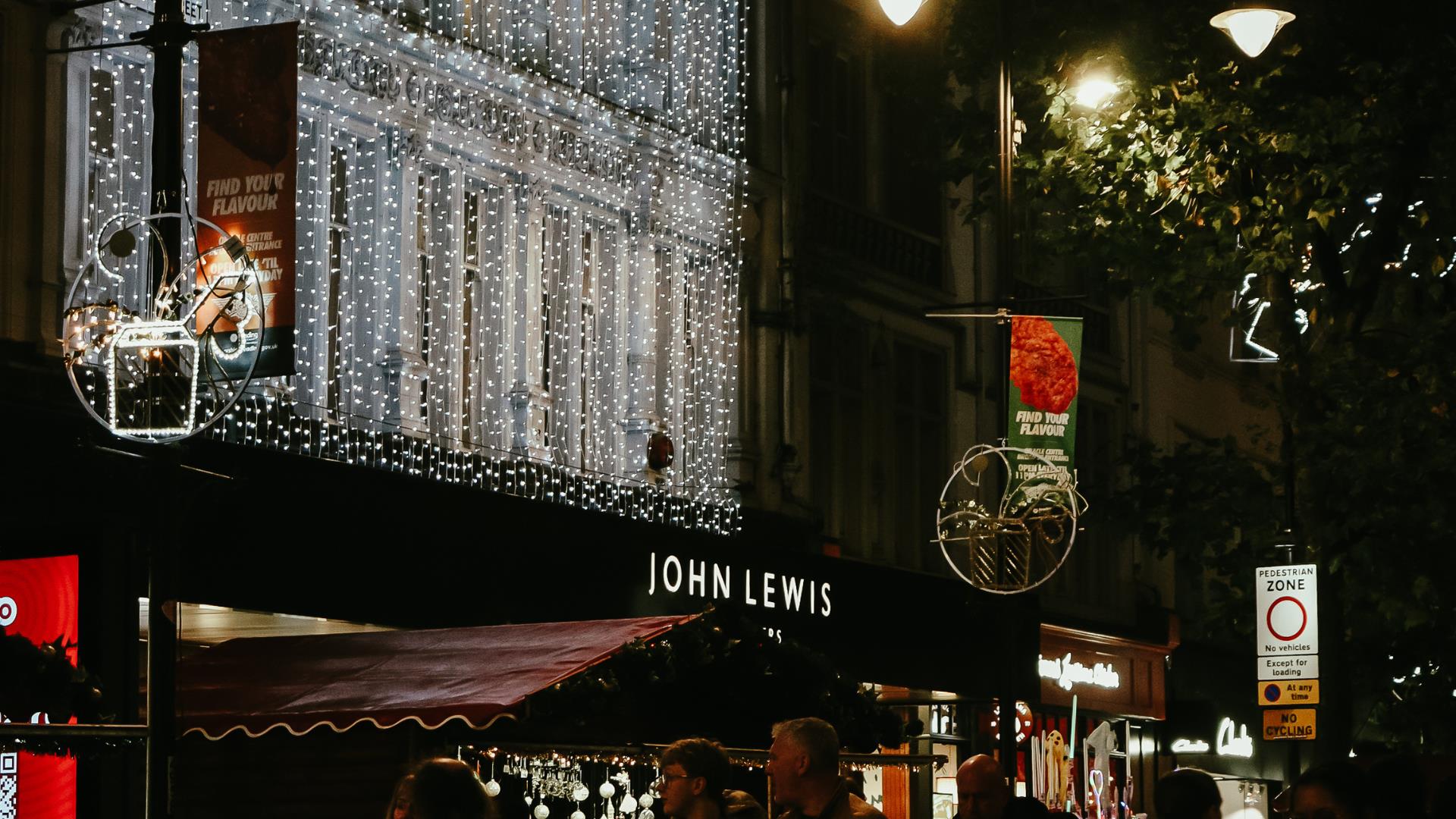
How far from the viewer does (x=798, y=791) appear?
8.34 m

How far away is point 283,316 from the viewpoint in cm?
1420

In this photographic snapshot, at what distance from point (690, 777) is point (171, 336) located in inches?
165

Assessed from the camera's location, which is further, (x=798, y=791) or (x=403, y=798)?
(x=798, y=791)

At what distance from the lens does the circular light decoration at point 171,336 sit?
36.3ft

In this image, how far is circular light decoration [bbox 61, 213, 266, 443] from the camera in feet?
36.3

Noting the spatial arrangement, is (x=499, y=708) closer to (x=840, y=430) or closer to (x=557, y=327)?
(x=557, y=327)

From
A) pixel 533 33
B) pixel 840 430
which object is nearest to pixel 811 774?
pixel 533 33

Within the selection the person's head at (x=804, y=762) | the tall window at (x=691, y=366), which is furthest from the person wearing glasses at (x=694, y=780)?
the tall window at (x=691, y=366)

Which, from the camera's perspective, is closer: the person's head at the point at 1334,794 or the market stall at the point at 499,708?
the person's head at the point at 1334,794

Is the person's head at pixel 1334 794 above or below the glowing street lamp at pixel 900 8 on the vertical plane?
below

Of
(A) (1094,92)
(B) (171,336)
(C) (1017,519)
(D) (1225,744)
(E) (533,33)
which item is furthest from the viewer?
(D) (1225,744)

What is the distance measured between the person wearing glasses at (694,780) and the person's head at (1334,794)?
2079mm

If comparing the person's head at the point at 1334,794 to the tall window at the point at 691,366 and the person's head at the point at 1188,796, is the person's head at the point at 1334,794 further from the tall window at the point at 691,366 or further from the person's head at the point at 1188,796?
the tall window at the point at 691,366

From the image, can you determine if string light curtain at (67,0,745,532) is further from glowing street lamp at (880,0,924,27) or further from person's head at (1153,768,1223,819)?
person's head at (1153,768,1223,819)
